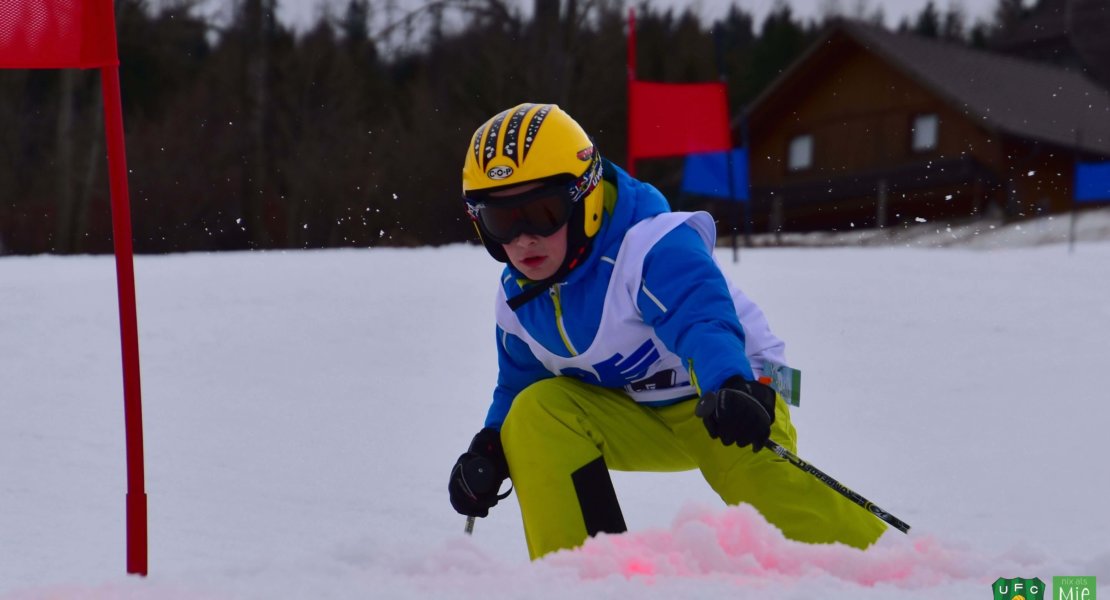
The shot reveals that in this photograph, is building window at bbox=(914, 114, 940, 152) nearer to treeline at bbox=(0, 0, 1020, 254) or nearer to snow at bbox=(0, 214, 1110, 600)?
treeline at bbox=(0, 0, 1020, 254)

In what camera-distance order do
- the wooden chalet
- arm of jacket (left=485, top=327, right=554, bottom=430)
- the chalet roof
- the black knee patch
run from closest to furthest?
the black knee patch < arm of jacket (left=485, top=327, right=554, bottom=430) < the wooden chalet < the chalet roof

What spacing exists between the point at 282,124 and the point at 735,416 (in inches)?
836

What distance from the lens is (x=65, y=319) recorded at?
7.41 meters

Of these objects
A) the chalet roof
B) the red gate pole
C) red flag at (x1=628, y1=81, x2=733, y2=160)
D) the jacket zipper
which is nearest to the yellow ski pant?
the jacket zipper

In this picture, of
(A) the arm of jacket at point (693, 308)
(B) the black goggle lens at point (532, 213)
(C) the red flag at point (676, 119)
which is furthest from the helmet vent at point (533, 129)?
(C) the red flag at point (676, 119)

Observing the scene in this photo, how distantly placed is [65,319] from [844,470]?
471 cm

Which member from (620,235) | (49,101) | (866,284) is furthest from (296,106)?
(620,235)

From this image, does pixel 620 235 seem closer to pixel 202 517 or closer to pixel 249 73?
pixel 202 517

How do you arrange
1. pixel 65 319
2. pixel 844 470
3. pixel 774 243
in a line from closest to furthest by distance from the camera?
pixel 844 470
pixel 65 319
pixel 774 243

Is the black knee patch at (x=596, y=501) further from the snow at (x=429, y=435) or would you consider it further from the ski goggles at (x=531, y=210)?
the ski goggles at (x=531, y=210)

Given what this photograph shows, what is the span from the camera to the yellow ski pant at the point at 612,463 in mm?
2775

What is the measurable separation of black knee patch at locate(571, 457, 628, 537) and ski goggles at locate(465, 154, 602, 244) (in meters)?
0.56

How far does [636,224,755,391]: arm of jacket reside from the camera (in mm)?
2578

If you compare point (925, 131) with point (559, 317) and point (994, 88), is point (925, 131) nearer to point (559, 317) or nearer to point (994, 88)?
point (994, 88)
